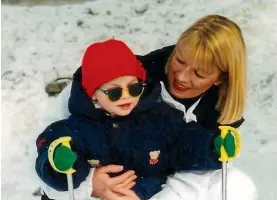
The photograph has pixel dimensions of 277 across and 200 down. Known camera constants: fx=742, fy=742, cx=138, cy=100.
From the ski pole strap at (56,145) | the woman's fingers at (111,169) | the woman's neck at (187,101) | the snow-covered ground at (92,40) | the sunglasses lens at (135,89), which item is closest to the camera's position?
the ski pole strap at (56,145)

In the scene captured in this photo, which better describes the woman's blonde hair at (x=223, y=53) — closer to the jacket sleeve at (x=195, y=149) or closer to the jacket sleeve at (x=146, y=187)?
the jacket sleeve at (x=195, y=149)

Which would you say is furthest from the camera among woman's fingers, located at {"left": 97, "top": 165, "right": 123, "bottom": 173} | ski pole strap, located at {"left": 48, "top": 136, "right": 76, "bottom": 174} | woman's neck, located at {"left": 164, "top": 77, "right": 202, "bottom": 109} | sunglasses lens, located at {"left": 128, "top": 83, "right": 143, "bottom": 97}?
woman's neck, located at {"left": 164, "top": 77, "right": 202, "bottom": 109}

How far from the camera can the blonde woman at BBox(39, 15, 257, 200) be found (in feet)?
7.18

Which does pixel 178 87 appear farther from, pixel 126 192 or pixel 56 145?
pixel 56 145

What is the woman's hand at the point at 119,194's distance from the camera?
7.20ft

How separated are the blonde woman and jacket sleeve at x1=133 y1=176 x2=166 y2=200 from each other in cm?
2

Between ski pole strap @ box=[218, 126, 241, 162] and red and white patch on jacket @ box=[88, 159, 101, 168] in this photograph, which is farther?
red and white patch on jacket @ box=[88, 159, 101, 168]

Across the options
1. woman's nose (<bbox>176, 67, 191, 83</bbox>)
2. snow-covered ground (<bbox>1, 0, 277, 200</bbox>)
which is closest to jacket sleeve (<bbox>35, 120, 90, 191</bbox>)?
woman's nose (<bbox>176, 67, 191, 83</bbox>)

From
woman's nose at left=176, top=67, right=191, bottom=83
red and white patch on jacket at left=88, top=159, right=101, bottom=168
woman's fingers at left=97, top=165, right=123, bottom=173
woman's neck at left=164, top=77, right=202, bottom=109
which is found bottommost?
woman's fingers at left=97, top=165, right=123, bottom=173

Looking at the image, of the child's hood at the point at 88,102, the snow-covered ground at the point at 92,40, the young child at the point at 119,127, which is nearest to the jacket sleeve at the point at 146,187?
the young child at the point at 119,127

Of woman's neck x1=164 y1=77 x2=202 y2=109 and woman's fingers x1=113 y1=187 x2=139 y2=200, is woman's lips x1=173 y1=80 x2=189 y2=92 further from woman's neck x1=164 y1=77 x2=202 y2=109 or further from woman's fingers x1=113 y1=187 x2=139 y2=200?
woman's fingers x1=113 y1=187 x2=139 y2=200

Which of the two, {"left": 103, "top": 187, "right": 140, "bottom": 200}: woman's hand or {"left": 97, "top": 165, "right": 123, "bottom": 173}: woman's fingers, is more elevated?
{"left": 97, "top": 165, "right": 123, "bottom": 173}: woman's fingers

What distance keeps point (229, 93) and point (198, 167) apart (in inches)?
9.8

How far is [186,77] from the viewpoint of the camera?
87.3 inches
